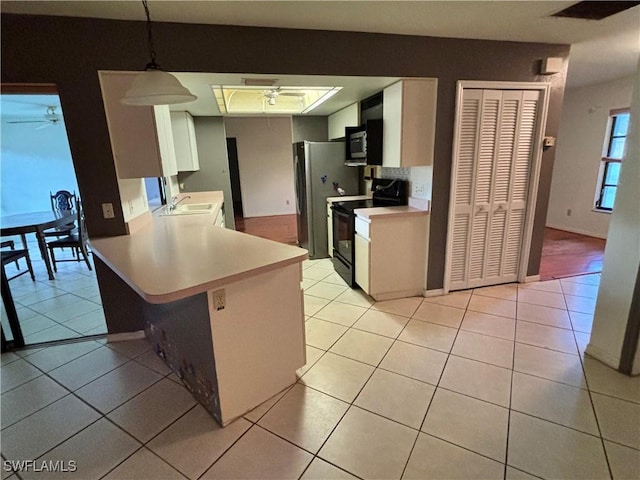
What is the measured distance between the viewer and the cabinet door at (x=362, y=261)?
10.0ft

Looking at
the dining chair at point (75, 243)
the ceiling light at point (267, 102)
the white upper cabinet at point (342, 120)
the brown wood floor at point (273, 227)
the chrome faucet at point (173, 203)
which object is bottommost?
the brown wood floor at point (273, 227)

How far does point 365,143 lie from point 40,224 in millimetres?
3614

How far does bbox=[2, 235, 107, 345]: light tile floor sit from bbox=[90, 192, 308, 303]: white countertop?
1.05 m

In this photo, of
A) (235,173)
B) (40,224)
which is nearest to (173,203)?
(40,224)

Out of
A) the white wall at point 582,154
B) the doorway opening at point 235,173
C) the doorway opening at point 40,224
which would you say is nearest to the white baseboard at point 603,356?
the doorway opening at point 40,224

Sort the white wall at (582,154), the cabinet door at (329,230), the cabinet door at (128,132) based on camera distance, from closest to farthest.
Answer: the cabinet door at (128,132) → the cabinet door at (329,230) → the white wall at (582,154)

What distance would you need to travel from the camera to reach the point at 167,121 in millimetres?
2752

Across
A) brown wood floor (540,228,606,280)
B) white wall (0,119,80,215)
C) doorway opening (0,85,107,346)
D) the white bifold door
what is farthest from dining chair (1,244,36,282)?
brown wood floor (540,228,606,280)

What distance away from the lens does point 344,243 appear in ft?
11.9

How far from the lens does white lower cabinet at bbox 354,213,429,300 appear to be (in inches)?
117

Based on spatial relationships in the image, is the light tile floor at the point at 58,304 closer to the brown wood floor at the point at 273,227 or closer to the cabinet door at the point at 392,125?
the brown wood floor at the point at 273,227

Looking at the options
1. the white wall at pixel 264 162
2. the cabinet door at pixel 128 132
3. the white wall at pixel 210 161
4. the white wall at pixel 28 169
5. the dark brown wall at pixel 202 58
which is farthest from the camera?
the white wall at pixel 264 162

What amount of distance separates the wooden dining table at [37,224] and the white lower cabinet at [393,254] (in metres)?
3.45

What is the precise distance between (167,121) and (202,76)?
2.00 ft
